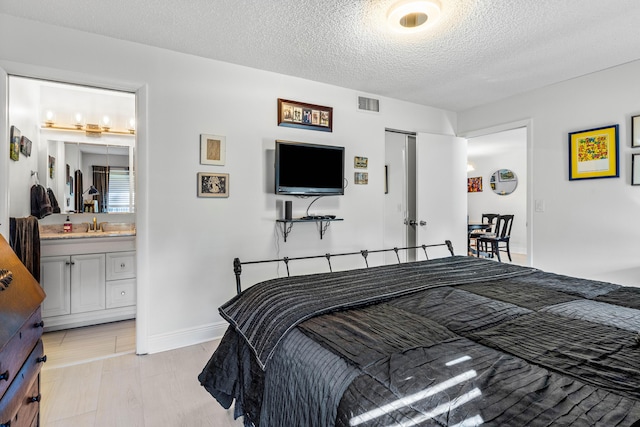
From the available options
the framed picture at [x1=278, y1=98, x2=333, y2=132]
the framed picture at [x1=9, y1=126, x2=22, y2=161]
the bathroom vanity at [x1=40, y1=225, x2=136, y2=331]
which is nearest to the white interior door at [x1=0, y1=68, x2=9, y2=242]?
the framed picture at [x1=9, y1=126, x2=22, y2=161]

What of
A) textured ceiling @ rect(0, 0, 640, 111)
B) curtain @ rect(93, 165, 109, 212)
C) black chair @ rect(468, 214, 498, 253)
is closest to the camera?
textured ceiling @ rect(0, 0, 640, 111)

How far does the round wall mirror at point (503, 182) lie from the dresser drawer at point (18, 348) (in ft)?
27.5

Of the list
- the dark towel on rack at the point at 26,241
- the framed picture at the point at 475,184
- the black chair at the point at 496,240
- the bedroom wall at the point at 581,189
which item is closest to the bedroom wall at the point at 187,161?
the dark towel on rack at the point at 26,241

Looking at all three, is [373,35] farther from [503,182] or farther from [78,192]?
[503,182]

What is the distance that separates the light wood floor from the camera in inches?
72.1

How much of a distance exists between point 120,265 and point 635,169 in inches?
189

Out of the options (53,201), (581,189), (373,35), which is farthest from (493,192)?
(53,201)

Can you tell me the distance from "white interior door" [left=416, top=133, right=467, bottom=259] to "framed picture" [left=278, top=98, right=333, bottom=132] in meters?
1.31

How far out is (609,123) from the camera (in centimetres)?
305

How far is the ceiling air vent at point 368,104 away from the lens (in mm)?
3668

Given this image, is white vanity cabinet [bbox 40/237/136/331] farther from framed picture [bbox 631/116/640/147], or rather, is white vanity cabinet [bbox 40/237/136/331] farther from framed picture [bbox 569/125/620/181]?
framed picture [bbox 631/116/640/147]

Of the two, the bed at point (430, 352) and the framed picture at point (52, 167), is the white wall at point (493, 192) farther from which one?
the framed picture at point (52, 167)

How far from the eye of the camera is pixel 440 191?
425 cm

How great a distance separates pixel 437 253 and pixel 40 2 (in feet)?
13.9
